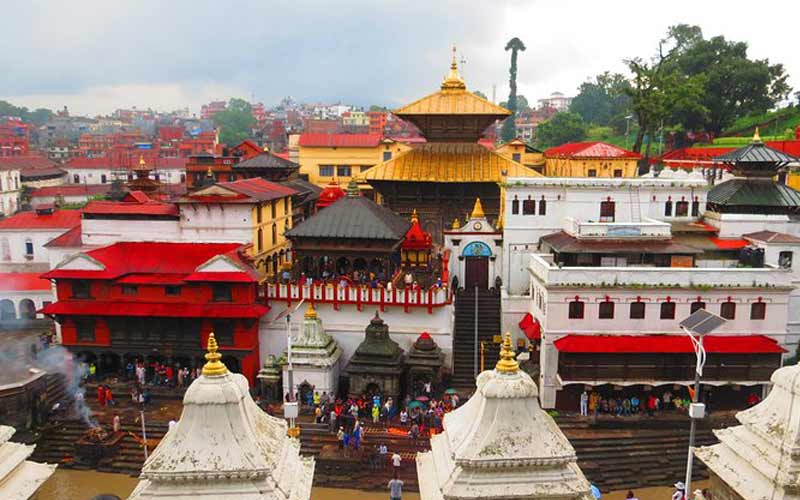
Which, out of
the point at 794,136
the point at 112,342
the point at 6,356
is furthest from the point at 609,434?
the point at 794,136

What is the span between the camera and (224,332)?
2531 cm

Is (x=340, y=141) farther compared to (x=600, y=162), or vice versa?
(x=340, y=141)

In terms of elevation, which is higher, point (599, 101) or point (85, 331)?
point (599, 101)

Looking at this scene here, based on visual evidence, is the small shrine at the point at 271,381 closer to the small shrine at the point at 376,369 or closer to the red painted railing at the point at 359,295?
the small shrine at the point at 376,369

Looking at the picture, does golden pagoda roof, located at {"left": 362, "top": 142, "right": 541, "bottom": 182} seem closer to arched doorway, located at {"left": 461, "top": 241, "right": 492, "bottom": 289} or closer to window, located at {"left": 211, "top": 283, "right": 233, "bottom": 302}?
arched doorway, located at {"left": 461, "top": 241, "right": 492, "bottom": 289}

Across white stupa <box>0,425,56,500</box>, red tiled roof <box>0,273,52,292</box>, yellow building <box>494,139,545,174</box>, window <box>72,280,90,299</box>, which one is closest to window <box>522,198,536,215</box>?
window <box>72,280,90,299</box>

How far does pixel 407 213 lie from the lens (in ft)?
114

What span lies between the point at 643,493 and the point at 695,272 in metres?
7.43

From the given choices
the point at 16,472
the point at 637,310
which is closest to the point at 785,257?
the point at 637,310

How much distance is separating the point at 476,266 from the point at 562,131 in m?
54.3

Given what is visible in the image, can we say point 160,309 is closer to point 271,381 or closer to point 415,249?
point 271,381

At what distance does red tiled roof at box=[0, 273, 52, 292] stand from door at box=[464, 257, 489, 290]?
65.6 feet

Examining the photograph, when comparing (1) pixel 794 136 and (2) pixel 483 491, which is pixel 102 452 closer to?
(2) pixel 483 491

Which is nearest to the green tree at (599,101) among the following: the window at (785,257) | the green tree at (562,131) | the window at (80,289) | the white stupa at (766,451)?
the green tree at (562,131)
